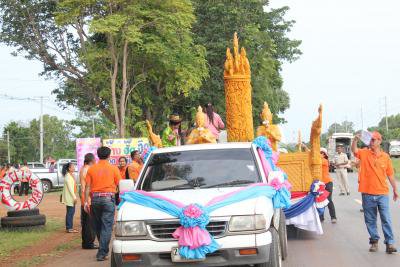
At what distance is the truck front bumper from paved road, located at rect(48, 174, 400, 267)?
253cm

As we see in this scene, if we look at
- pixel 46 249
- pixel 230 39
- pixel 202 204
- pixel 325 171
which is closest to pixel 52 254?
pixel 46 249

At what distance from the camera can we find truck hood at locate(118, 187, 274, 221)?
6.16 meters

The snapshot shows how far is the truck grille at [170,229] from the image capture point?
6.14 metres

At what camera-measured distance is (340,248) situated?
979 centimetres

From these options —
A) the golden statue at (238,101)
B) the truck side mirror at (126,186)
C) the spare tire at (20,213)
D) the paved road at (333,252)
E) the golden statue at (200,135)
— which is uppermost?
the golden statue at (238,101)

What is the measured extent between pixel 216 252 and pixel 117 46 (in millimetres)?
22269

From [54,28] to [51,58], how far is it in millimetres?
1534

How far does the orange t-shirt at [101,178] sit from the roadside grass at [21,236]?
287 centimetres

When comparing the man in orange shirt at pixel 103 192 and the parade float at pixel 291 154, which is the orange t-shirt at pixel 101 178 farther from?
the parade float at pixel 291 154

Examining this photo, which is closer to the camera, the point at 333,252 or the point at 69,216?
the point at 333,252

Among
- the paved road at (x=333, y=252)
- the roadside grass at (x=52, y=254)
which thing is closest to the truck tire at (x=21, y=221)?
the roadside grass at (x=52, y=254)

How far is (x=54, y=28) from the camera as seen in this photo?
2952 cm

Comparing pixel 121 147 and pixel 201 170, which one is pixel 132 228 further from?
pixel 121 147

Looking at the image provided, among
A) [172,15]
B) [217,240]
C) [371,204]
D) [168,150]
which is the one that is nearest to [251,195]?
[217,240]
